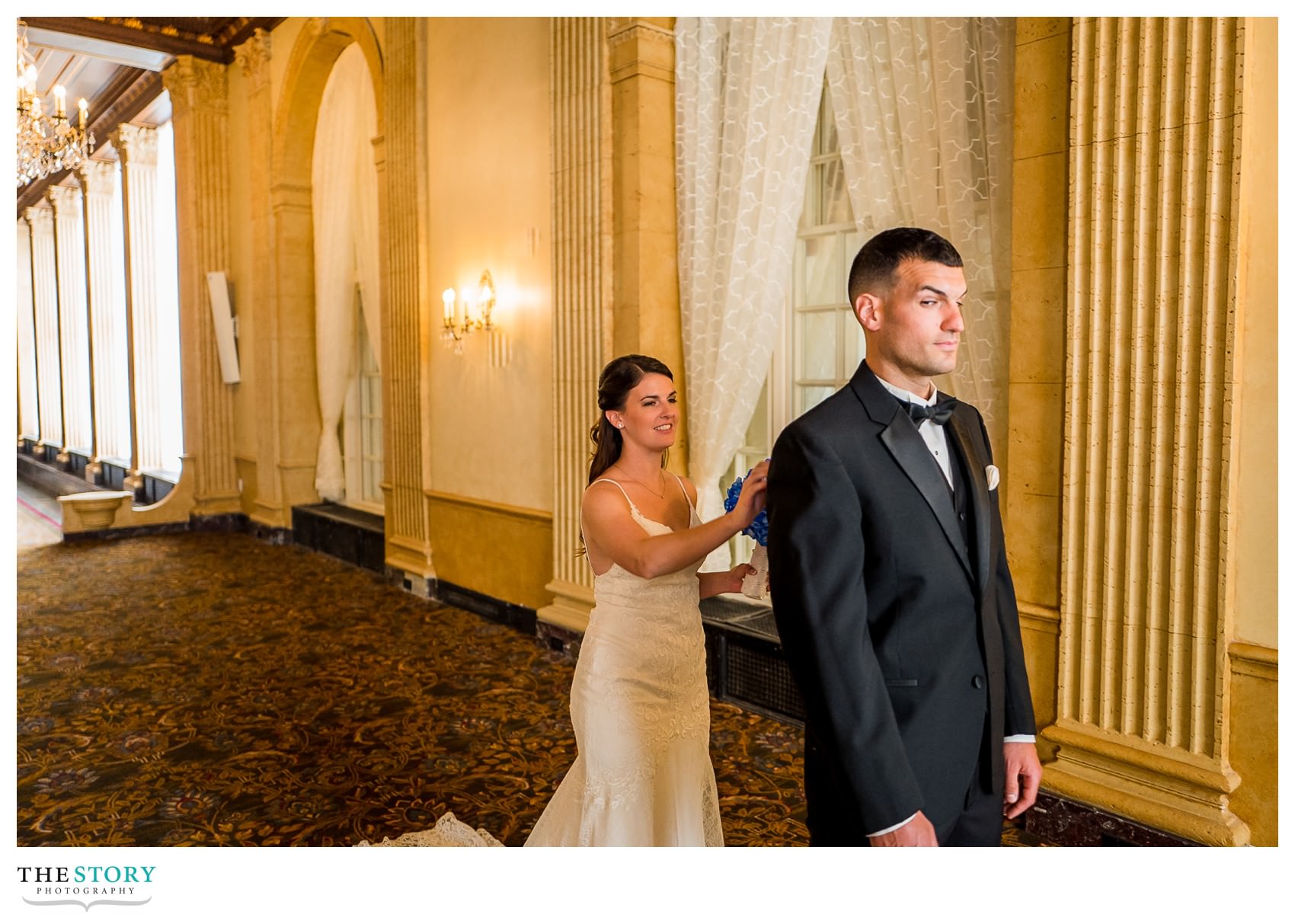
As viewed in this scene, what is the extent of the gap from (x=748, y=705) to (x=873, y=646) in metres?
3.06

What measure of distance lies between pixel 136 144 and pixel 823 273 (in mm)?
11370

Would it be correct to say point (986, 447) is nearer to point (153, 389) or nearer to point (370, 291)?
point (370, 291)

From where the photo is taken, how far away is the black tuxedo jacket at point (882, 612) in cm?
167

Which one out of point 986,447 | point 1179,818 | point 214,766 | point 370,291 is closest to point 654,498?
point 986,447

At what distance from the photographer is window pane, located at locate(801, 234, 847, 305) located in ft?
16.1

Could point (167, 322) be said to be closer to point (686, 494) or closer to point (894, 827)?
point (686, 494)

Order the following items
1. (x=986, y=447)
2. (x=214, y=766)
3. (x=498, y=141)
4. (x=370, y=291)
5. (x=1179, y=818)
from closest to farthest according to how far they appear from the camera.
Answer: (x=986, y=447) → (x=1179, y=818) → (x=214, y=766) → (x=498, y=141) → (x=370, y=291)

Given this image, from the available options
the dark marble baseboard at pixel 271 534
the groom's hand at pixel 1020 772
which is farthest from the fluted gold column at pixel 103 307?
the groom's hand at pixel 1020 772

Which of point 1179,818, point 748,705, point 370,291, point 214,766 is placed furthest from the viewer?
point 370,291

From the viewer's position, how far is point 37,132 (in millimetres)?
7086

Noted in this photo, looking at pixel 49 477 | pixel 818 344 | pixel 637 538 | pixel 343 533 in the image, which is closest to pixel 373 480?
pixel 343 533
